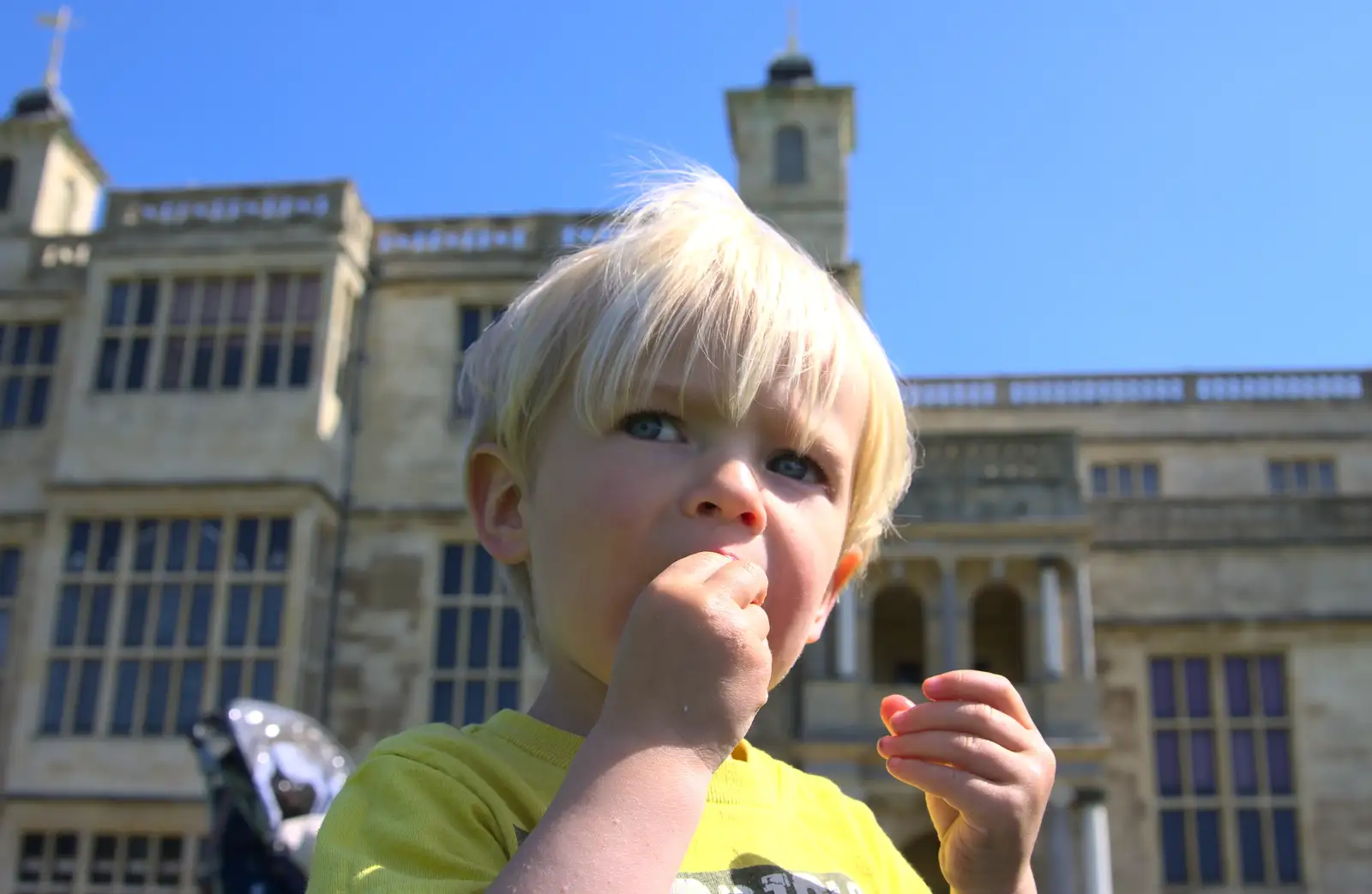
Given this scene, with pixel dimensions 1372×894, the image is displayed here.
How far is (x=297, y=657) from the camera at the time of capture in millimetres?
14422

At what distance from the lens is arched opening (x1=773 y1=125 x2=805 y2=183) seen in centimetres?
1791

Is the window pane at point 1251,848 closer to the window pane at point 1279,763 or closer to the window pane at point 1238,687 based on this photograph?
the window pane at point 1279,763

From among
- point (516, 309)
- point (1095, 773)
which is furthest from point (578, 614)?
point (1095, 773)

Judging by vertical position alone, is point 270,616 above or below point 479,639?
above

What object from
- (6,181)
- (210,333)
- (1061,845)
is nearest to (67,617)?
(210,333)

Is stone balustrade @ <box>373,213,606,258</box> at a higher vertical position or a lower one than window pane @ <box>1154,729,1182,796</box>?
higher

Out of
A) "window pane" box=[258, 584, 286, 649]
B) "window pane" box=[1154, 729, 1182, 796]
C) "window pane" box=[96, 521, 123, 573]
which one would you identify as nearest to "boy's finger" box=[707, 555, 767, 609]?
"window pane" box=[258, 584, 286, 649]

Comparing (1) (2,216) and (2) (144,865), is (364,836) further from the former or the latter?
(1) (2,216)

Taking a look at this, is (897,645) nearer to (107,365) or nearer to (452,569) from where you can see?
(452,569)

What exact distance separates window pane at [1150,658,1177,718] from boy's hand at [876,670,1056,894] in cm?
1623

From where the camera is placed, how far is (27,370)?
1644 cm

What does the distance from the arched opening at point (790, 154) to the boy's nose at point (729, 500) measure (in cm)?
1690

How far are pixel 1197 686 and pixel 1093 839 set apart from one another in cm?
352

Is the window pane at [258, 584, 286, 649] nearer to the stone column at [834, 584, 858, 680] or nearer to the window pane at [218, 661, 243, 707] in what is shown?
the window pane at [218, 661, 243, 707]
